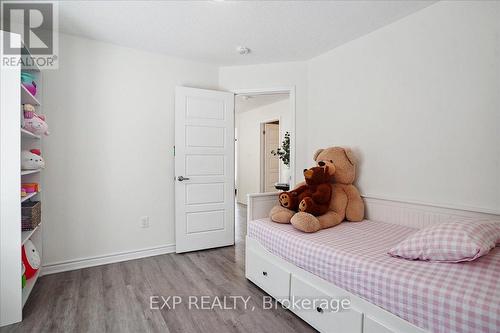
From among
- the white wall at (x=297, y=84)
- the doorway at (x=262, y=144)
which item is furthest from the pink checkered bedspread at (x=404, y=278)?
the doorway at (x=262, y=144)

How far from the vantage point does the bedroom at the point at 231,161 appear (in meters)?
1.69

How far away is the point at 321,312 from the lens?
1.62 m

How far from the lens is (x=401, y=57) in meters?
2.23

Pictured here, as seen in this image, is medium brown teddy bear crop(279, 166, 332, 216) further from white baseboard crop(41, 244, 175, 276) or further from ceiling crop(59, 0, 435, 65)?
white baseboard crop(41, 244, 175, 276)

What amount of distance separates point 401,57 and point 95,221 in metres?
3.32

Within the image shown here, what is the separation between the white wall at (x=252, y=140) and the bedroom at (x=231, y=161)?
83.6 inches

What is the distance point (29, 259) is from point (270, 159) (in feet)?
15.3

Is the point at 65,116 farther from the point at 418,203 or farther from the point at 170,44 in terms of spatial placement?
the point at 418,203

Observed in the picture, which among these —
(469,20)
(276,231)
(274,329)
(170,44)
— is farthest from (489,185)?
(170,44)

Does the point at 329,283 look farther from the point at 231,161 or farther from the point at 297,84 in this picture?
the point at 297,84

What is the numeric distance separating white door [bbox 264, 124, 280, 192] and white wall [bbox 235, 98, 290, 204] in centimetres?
16

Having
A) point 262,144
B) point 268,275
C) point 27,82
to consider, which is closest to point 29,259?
point 27,82

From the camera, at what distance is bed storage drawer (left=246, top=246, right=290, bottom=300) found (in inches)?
75.5

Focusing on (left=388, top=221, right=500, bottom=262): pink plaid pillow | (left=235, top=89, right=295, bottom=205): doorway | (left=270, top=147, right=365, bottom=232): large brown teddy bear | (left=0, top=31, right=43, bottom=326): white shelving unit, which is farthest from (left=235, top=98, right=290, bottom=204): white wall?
(left=0, top=31, right=43, bottom=326): white shelving unit
